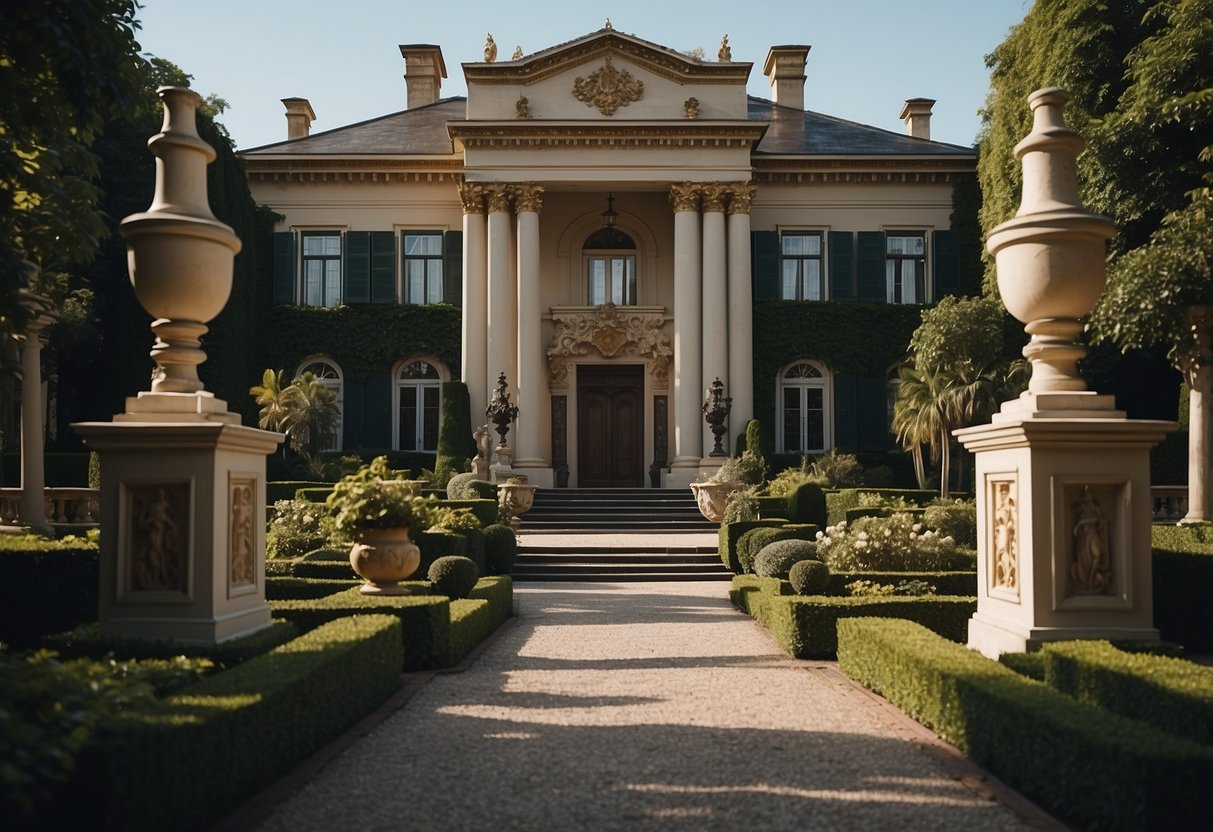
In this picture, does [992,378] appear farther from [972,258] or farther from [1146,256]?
[1146,256]

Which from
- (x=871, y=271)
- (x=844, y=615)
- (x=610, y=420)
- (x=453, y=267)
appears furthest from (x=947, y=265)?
(x=844, y=615)

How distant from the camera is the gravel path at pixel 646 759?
4.99 meters

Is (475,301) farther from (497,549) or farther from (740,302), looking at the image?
(497,549)

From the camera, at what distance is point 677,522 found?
978 inches

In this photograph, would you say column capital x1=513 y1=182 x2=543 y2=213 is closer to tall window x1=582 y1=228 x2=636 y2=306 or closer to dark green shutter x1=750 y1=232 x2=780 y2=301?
tall window x1=582 y1=228 x2=636 y2=306

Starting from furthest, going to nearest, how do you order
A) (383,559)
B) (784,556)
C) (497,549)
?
(497,549), (784,556), (383,559)

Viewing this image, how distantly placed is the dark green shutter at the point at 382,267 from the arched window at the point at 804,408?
10.7 metres

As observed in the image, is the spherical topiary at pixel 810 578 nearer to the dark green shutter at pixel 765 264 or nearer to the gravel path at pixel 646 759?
the gravel path at pixel 646 759

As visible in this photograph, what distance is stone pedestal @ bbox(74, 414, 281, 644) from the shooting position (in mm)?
6984

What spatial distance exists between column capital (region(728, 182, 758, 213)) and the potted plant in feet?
67.8

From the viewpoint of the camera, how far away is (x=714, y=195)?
2947 centimetres

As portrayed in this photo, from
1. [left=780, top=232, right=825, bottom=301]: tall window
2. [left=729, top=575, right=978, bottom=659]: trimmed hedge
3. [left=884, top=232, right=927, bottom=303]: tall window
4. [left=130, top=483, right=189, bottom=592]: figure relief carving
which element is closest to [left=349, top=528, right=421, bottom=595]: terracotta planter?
[left=130, top=483, right=189, bottom=592]: figure relief carving

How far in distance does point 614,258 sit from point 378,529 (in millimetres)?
22059

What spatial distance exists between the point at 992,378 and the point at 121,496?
877 inches
